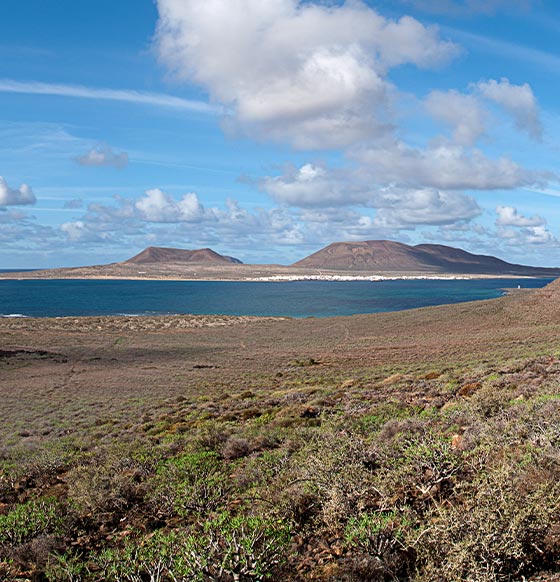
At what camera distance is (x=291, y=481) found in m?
6.71

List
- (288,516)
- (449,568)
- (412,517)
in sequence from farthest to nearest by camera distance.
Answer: (288,516), (412,517), (449,568)

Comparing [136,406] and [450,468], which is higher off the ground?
[450,468]

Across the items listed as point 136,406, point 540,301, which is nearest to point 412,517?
point 136,406

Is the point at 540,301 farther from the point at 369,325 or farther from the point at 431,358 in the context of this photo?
the point at 431,358

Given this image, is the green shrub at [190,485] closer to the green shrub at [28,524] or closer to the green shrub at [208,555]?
the green shrub at [208,555]

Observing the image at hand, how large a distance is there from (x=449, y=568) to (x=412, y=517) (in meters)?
1.26

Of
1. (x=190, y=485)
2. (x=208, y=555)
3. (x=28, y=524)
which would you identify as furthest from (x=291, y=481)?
(x=28, y=524)

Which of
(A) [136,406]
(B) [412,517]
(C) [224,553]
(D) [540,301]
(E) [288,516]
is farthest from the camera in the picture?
(D) [540,301]

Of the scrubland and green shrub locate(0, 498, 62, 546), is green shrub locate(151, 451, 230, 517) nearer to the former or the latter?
the scrubland

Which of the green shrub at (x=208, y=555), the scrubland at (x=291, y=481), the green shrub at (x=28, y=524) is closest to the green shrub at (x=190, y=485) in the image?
the scrubland at (x=291, y=481)

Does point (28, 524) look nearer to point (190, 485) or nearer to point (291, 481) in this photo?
point (190, 485)

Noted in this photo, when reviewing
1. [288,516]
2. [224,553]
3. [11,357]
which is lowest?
[11,357]

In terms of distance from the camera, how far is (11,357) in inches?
1410

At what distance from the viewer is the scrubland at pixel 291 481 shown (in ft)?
14.4
